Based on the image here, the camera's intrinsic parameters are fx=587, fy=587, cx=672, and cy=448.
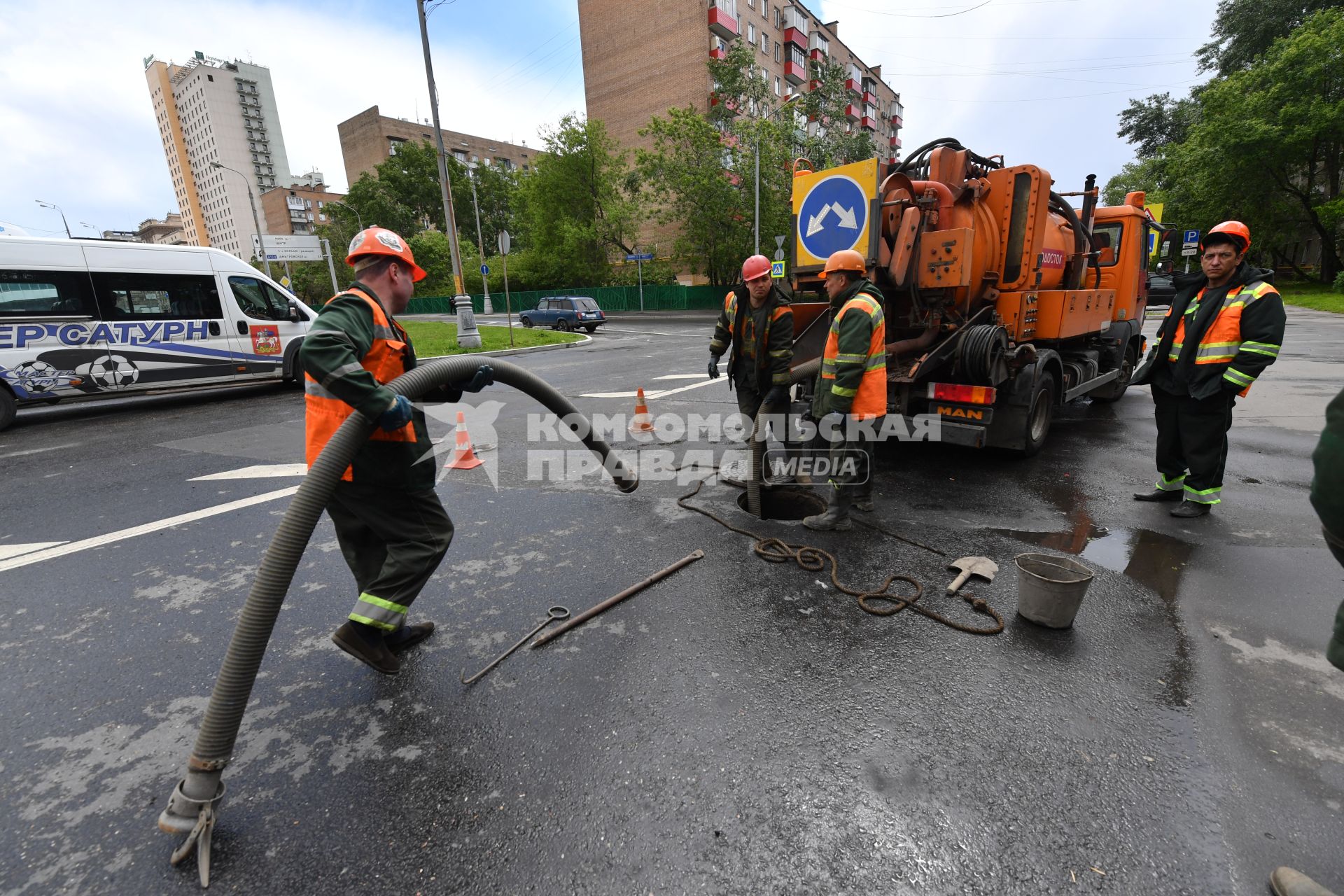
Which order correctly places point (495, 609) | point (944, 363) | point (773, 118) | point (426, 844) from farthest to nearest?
point (773, 118), point (944, 363), point (495, 609), point (426, 844)

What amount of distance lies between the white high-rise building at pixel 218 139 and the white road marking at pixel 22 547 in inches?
4357

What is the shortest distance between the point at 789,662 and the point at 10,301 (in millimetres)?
11094

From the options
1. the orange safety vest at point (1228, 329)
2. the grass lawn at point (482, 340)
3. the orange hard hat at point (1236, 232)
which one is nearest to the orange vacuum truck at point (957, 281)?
the orange safety vest at point (1228, 329)

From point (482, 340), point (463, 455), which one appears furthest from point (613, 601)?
point (482, 340)

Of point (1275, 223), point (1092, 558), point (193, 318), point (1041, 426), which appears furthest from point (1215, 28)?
point (193, 318)

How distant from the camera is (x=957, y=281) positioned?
510 cm

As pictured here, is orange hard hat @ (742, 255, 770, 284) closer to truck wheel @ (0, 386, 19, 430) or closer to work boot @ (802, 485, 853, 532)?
work boot @ (802, 485, 853, 532)

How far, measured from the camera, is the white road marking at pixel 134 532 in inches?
151

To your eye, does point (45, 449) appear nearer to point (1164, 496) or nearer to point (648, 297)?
point (1164, 496)

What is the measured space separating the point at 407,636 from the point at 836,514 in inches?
112

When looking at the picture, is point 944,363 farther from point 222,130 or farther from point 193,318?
point 222,130

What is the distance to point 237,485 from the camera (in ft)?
17.4

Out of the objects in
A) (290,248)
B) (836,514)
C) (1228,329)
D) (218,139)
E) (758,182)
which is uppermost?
(218,139)

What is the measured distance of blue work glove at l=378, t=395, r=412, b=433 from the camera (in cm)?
212
